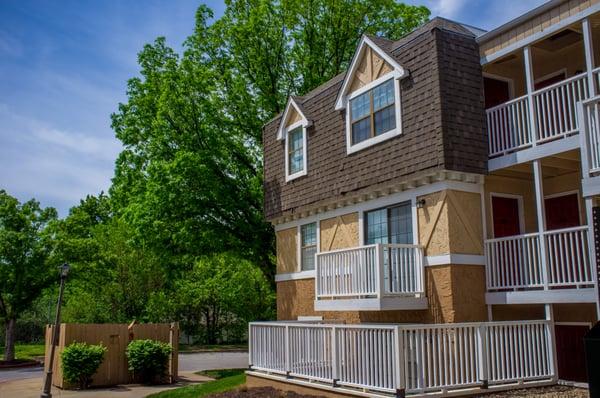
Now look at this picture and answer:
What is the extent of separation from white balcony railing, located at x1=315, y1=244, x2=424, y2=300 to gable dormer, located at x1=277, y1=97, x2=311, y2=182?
15.1ft

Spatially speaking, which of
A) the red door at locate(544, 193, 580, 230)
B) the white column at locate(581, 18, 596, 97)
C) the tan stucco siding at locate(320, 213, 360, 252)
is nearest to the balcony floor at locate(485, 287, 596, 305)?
the red door at locate(544, 193, 580, 230)

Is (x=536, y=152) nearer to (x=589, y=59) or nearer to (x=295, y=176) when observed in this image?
(x=589, y=59)

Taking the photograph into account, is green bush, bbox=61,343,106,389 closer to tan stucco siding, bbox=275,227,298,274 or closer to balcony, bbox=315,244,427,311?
tan stucco siding, bbox=275,227,298,274

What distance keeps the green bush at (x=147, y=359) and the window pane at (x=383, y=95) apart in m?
11.0

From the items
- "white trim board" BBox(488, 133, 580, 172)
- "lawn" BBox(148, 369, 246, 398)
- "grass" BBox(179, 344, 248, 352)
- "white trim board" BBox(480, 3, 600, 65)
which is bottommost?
"grass" BBox(179, 344, 248, 352)

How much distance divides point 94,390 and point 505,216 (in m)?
13.4

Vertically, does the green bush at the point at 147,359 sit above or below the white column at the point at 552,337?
below

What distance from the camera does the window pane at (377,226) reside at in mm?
15016

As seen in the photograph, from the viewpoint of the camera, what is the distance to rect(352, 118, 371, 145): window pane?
50.3 feet

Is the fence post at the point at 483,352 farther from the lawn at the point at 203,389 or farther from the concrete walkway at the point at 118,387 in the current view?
the concrete walkway at the point at 118,387

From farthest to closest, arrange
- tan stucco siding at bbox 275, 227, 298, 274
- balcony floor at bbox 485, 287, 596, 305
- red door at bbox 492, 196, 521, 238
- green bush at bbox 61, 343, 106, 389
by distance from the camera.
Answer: tan stucco siding at bbox 275, 227, 298, 274, green bush at bbox 61, 343, 106, 389, red door at bbox 492, 196, 521, 238, balcony floor at bbox 485, 287, 596, 305

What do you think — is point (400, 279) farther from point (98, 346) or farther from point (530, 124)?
point (98, 346)

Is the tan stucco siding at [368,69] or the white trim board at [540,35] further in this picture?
the tan stucco siding at [368,69]

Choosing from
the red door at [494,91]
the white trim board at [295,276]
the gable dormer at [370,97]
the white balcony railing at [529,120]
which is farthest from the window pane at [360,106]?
the white trim board at [295,276]
